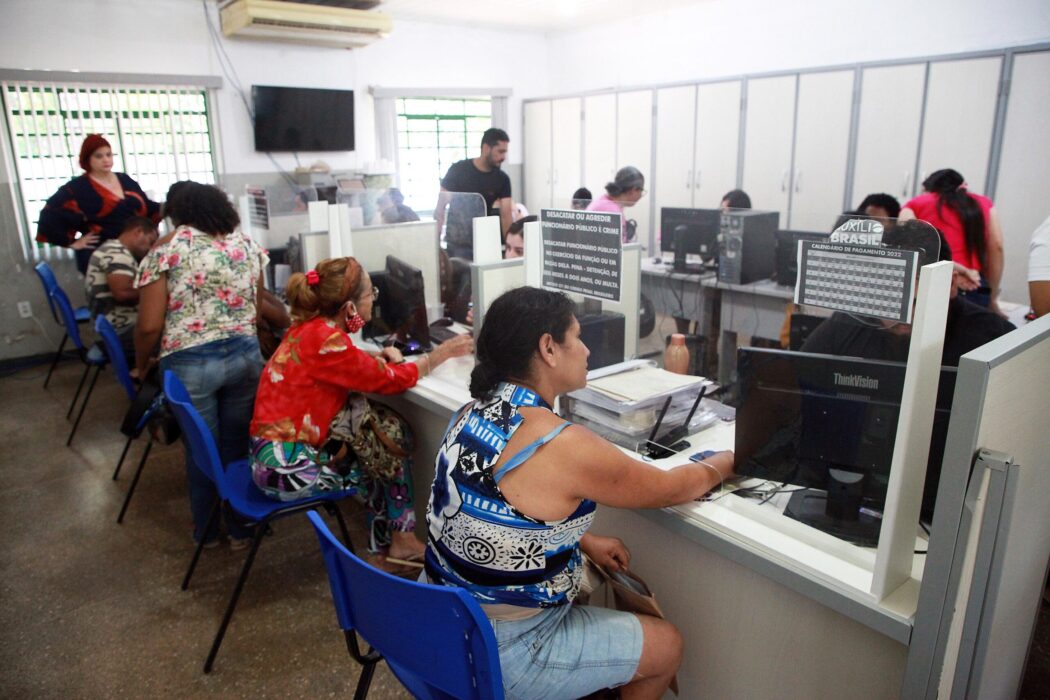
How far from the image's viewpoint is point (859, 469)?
131 cm

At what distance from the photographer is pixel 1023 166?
167 inches

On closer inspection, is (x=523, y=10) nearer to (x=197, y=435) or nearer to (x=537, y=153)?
(x=537, y=153)

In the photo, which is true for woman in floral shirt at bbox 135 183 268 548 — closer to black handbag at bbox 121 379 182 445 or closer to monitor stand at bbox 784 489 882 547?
black handbag at bbox 121 379 182 445

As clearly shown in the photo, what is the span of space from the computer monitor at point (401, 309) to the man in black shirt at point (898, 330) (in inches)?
50.5

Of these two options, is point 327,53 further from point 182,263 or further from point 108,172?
point 182,263

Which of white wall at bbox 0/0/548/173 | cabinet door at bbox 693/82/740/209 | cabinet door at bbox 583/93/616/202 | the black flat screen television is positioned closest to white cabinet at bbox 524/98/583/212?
cabinet door at bbox 583/93/616/202

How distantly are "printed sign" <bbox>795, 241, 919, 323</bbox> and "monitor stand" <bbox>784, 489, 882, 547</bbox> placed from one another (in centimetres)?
38

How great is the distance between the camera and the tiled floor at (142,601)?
6.35 ft

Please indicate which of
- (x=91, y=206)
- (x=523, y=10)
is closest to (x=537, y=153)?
(x=523, y=10)

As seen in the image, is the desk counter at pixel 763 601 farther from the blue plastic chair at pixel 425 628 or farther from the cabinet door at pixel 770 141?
the cabinet door at pixel 770 141

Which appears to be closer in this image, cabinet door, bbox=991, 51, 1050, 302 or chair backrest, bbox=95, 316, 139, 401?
chair backrest, bbox=95, 316, 139, 401

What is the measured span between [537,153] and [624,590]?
6521 millimetres

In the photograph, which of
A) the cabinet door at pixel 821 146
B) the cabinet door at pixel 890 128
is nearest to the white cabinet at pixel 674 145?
the cabinet door at pixel 821 146

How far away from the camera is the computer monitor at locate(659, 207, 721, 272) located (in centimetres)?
428
